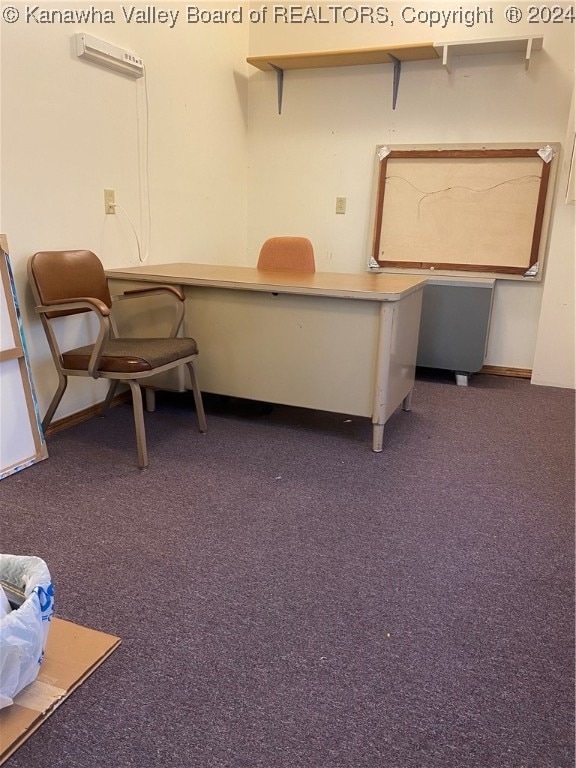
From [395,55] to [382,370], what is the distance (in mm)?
2295

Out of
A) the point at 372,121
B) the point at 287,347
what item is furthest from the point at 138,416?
the point at 372,121

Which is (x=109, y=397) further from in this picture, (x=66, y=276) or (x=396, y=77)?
(x=396, y=77)

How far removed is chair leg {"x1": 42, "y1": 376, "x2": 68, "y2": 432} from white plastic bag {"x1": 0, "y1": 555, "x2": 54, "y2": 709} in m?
1.27

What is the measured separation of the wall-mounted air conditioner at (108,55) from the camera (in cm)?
248

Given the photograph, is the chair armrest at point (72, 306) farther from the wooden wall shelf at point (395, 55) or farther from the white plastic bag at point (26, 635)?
the wooden wall shelf at point (395, 55)

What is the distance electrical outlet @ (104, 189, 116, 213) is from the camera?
9.18ft

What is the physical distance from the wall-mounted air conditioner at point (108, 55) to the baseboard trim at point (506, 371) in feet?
8.84

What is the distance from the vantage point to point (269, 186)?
4137 millimetres

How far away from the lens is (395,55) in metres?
3.53

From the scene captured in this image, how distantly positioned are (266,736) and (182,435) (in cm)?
165

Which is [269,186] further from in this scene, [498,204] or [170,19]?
[498,204]

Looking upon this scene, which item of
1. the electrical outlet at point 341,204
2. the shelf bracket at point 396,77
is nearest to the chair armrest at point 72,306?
the electrical outlet at point 341,204

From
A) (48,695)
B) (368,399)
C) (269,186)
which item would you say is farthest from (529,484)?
(269,186)

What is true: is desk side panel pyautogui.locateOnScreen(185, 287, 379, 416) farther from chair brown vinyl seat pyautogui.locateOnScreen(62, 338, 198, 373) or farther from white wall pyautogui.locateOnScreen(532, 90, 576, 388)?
white wall pyautogui.locateOnScreen(532, 90, 576, 388)
